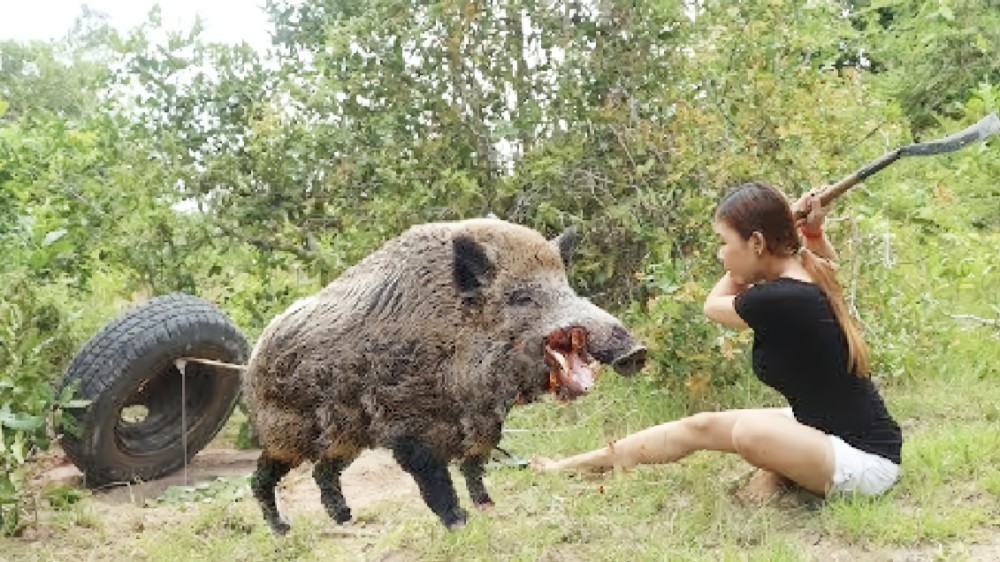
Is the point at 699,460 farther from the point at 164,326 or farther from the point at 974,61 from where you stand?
the point at 974,61

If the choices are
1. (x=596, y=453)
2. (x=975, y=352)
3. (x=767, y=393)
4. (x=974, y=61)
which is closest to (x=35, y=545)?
(x=596, y=453)

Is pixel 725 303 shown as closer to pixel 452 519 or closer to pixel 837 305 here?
pixel 837 305

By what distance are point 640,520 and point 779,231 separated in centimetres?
115

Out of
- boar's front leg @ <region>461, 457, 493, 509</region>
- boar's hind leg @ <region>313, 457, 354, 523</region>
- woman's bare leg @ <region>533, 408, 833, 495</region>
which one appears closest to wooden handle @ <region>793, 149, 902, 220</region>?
woman's bare leg @ <region>533, 408, 833, 495</region>

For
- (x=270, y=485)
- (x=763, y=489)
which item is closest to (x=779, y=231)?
(x=763, y=489)

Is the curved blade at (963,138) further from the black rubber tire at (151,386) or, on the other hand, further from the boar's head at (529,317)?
the black rubber tire at (151,386)

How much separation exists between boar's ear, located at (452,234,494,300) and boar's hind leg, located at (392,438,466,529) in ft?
1.43

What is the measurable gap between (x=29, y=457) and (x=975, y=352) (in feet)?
15.3

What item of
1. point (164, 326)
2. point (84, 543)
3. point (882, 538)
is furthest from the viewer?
point (164, 326)

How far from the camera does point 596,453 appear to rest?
156 inches

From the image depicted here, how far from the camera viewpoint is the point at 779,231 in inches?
135

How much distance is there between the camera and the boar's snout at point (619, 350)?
101 inches

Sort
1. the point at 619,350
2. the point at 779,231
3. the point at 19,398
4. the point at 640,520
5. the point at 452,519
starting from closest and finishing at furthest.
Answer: the point at 619,350 < the point at 452,519 < the point at 779,231 < the point at 640,520 < the point at 19,398

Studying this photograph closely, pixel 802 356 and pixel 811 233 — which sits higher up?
pixel 811 233
